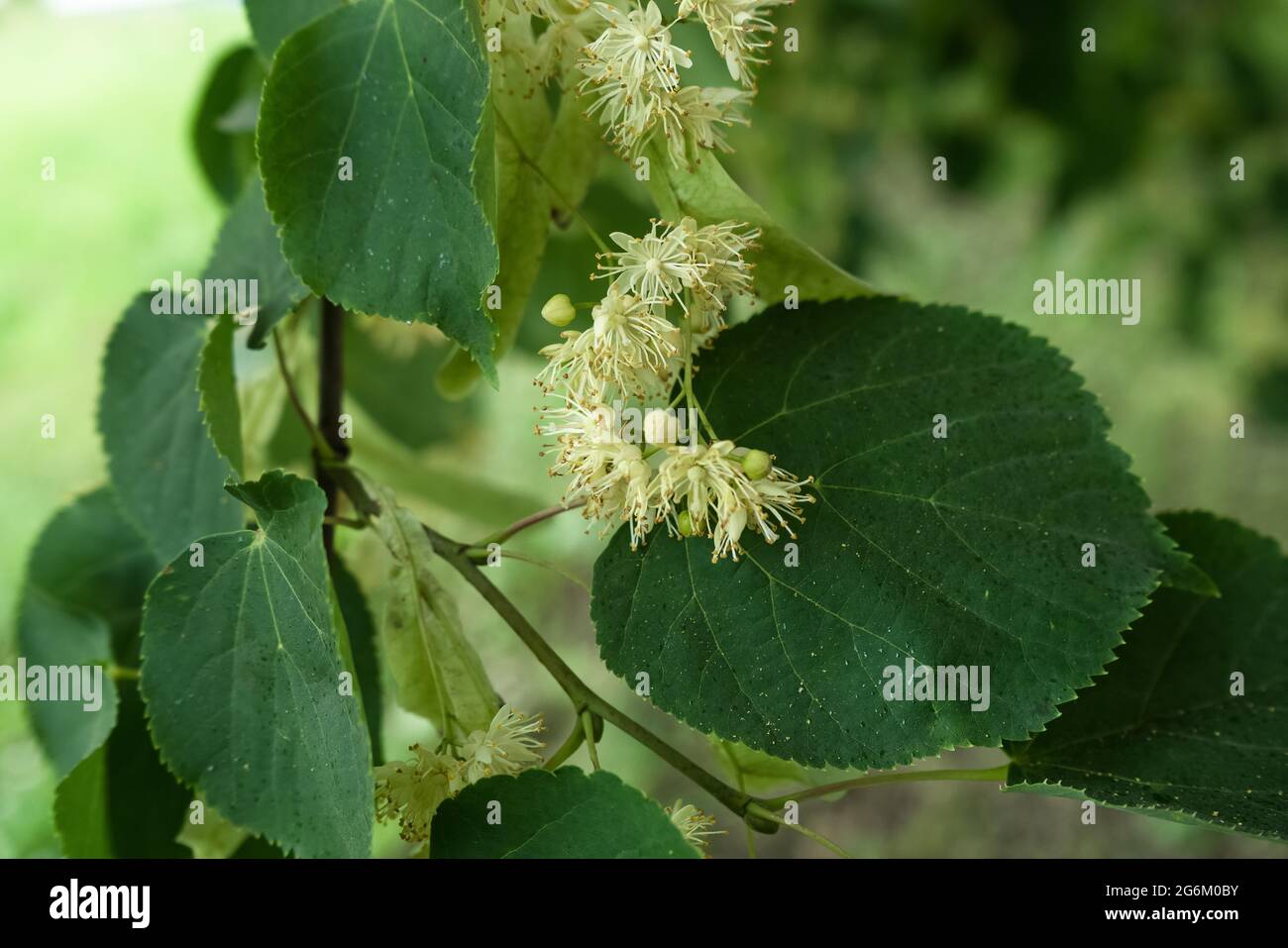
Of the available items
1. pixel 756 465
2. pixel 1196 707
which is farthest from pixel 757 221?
pixel 1196 707

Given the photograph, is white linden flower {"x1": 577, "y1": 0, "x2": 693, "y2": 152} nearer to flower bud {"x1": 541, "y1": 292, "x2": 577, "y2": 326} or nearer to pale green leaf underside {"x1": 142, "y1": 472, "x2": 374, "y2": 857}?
flower bud {"x1": 541, "y1": 292, "x2": 577, "y2": 326}

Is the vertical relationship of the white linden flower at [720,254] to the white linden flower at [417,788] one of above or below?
above

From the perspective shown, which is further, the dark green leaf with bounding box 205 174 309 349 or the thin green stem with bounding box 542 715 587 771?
the dark green leaf with bounding box 205 174 309 349

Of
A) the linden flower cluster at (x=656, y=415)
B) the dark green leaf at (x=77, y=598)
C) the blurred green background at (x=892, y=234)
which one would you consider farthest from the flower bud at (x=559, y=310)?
the dark green leaf at (x=77, y=598)

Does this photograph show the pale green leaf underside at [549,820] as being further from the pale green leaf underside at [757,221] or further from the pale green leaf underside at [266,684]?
the pale green leaf underside at [757,221]

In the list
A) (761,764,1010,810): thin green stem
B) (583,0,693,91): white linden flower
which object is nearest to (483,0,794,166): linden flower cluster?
(583,0,693,91): white linden flower

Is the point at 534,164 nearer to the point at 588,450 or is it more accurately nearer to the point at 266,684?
the point at 588,450
